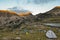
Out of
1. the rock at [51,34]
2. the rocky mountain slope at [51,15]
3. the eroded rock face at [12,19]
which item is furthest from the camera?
the rocky mountain slope at [51,15]

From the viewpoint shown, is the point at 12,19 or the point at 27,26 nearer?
the point at 27,26

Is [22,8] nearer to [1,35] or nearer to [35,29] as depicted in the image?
[35,29]

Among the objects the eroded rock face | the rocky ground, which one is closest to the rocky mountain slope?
the rocky ground

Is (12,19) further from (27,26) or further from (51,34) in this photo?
(51,34)

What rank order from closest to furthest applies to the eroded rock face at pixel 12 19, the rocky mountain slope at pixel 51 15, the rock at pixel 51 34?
the rock at pixel 51 34
the eroded rock face at pixel 12 19
the rocky mountain slope at pixel 51 15

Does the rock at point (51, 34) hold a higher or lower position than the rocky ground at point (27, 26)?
lower

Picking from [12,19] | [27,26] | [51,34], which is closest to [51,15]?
[27,26]

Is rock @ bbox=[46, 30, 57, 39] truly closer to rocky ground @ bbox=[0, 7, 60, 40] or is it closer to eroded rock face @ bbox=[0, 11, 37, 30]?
rocky ground @ bbox=[0, 7, 60, 40]

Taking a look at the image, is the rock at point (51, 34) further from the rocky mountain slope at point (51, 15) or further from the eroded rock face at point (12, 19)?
the rocky mountain slope at point (51, 15)

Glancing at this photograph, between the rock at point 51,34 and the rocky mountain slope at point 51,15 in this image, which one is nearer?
the rock at point 51,34

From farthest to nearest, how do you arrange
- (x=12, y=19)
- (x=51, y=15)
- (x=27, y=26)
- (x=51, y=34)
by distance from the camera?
(x=51, y=15) → (x=12, y=19) → (x=27, y=26) → (x=51, y=34)

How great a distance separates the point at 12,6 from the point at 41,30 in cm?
156

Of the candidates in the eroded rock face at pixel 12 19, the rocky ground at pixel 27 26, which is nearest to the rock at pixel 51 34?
the rocky ground at pixel 27 26

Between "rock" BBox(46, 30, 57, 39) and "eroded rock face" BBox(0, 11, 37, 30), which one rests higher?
"eroded rock face" BBox(0, 11, 37, 30)
